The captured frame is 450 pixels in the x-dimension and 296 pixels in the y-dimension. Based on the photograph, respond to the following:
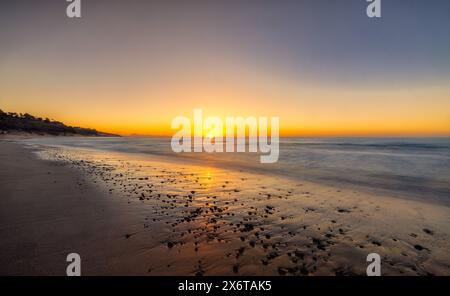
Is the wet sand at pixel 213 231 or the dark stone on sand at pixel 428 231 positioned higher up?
the wet sand at pixel 213 231

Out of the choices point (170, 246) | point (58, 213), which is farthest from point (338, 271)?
point (58, 213)

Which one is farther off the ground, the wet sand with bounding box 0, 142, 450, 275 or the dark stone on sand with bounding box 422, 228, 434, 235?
the wet sand with bounding box 0, 142, 450, 275

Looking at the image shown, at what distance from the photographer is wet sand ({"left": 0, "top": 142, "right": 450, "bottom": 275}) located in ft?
15.9

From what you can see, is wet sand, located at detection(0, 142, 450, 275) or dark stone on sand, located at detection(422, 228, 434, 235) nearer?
wet sand, located at detection(0, 142, 450, 275)

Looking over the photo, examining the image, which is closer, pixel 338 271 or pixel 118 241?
pixel 338 271

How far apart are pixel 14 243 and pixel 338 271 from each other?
706 cm

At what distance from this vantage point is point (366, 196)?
35.7ft

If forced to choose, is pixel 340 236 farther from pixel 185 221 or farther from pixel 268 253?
pixel 185 221

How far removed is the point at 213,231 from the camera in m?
6.57

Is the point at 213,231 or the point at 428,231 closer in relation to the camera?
the point at 213,231

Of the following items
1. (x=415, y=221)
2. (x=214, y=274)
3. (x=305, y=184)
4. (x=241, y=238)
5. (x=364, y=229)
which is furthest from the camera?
(x=305, y=184)

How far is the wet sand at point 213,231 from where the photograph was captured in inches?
191

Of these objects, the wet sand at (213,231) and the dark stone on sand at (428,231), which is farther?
the dark stone on sand at (428,231)

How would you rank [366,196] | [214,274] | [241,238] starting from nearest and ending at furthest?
[214,274]
[241,238]
[366,196]
